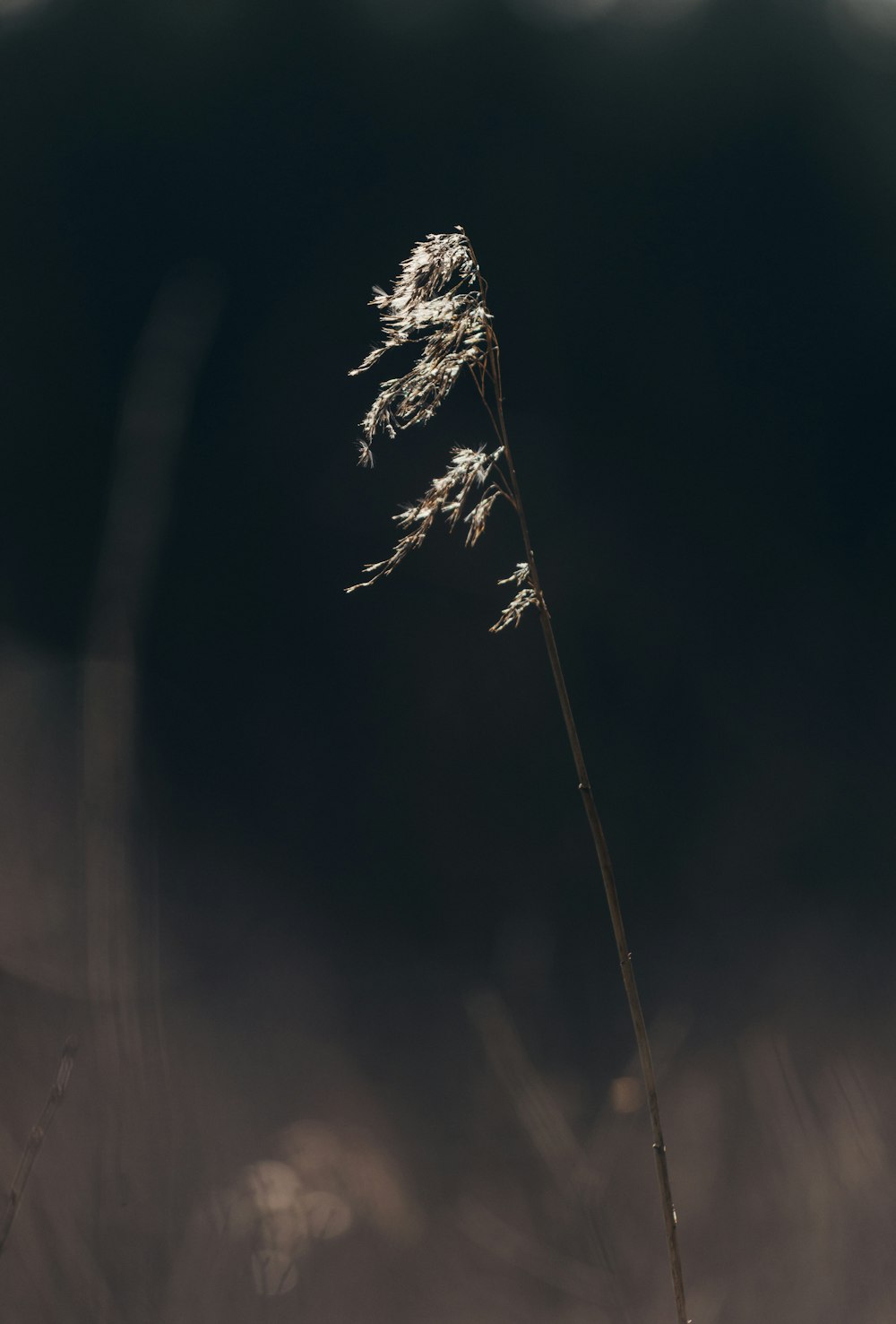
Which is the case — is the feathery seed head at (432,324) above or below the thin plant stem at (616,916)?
above

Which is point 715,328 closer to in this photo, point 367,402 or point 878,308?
point 878,308

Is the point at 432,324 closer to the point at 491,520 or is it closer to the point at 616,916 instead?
the point at 616,916

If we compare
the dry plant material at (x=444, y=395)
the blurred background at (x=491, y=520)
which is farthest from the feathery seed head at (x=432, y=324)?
the blurred background at (x=491, y=520)

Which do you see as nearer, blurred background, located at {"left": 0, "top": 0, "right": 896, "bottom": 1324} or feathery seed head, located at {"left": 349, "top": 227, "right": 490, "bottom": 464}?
feathery seed head, located at {"left": 349, "top": 227, "right": 490, "bottom": 464}

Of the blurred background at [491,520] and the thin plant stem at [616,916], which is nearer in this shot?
the thin plant stem at [616,916]

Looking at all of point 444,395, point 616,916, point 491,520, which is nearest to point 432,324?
point 444,395

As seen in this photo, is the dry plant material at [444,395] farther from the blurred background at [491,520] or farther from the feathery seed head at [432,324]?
the blurred background at [491,520]

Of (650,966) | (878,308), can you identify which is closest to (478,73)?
(878,308)

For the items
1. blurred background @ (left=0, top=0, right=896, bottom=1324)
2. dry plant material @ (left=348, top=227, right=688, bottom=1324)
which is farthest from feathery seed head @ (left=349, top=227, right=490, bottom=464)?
blurred background @ (left=0, top=0, right=896, bottom=1324)

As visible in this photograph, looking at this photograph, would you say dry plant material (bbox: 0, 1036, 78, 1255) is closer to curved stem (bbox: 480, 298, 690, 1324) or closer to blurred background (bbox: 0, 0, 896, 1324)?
blurred background (bbox: 0, 0, 896, 1324)
